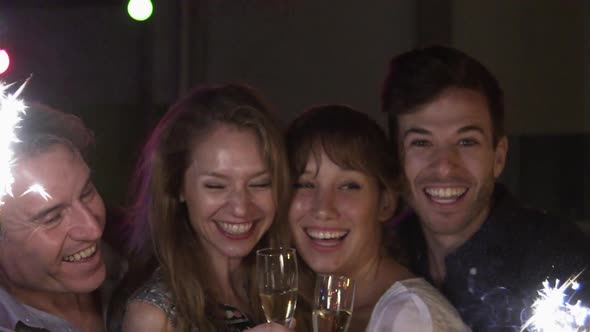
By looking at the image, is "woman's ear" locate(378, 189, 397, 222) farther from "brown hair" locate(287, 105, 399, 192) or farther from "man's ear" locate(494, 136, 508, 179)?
"man's ear" locate(494, 136, 508, 179)

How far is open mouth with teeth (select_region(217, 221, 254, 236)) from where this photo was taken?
7.95ft

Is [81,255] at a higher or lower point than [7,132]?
lower

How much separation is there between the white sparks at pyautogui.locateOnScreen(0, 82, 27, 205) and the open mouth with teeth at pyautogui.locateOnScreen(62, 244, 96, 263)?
27 centimetres

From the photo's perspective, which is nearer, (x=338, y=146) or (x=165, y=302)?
(x=165, y=302)

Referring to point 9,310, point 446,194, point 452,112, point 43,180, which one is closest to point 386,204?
point 446,194

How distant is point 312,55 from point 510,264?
2.81 metres

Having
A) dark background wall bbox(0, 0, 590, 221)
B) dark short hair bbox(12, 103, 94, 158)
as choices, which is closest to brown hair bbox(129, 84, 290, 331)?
dark short hair bbox(12, 103, 94, 158)

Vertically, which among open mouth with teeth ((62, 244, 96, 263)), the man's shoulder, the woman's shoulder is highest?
open mouth with teeth ((62, 244, 96, 263))

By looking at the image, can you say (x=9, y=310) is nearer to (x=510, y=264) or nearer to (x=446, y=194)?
(x=446, y=194)

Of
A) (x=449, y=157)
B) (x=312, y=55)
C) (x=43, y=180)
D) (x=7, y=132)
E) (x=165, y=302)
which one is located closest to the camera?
(x=7, y=132)

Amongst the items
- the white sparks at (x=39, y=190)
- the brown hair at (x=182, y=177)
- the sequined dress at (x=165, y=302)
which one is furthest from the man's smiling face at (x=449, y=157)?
the white sparks at (x=39, y=190)

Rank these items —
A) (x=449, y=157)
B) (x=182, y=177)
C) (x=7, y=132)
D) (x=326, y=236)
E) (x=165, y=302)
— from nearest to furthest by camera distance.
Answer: (x=7, y=132), (x=165, y=302), (x=182, y=177), (x=326, y=236), (x=449, y=157)

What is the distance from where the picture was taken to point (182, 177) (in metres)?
2.50

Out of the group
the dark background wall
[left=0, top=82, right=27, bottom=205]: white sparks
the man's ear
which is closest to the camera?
[left=0, top=82, right=27, bottom=205]: white sparks
